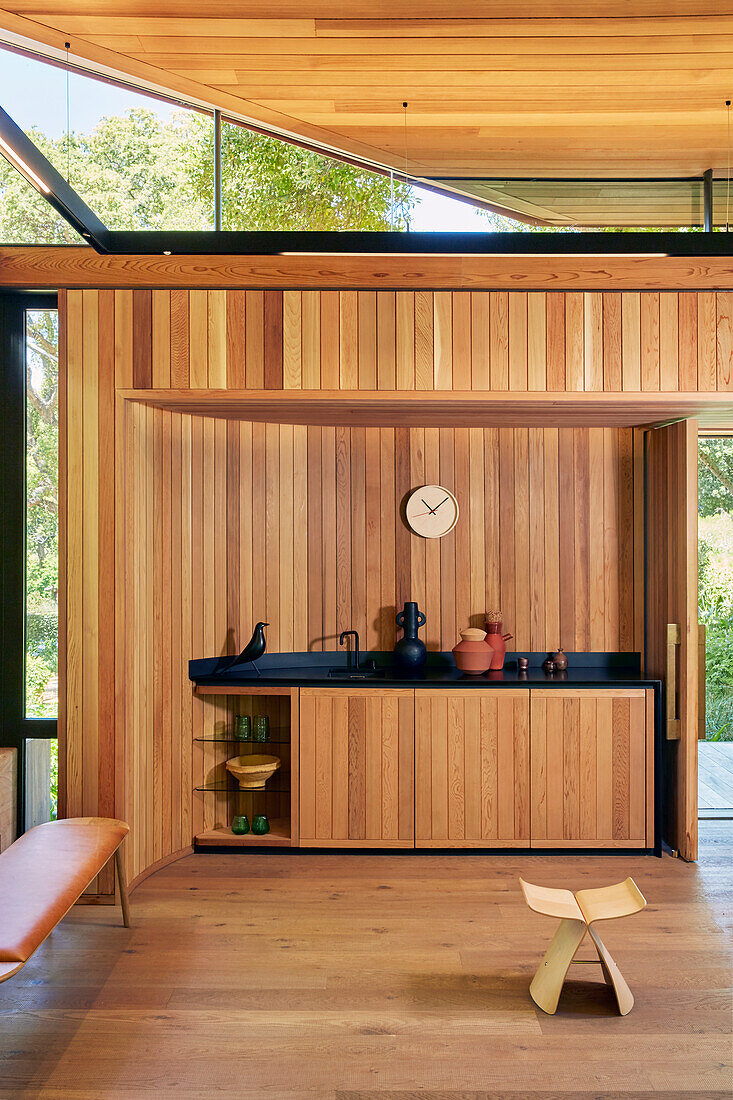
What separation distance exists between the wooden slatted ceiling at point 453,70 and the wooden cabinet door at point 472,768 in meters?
2.59

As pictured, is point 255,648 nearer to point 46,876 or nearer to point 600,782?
point 46,876

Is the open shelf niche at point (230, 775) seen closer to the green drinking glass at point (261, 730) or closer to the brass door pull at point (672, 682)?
the green drinking glass at point (261, 730)

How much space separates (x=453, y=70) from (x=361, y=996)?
11.4 feet

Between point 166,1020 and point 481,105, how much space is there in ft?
12.1

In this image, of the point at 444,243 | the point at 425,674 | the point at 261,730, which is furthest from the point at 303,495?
the point at 444,243

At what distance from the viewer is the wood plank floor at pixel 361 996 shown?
2348 millimetres

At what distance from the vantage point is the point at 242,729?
4.23m

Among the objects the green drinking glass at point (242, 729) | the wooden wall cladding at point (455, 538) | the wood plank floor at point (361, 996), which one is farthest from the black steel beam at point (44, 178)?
the wood plank floor at point (361, 996)

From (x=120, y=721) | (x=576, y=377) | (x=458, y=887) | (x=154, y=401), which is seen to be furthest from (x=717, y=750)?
(x=154, y=401)

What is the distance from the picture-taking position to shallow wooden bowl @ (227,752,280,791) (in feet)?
13.6

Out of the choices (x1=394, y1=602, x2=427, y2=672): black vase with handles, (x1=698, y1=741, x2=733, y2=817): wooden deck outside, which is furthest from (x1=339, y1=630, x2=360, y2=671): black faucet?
(x1=698, y1=741, x2=733, y2=817): wooden deck outside

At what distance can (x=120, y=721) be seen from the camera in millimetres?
3527

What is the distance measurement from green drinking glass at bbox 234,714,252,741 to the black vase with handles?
0.90 meters

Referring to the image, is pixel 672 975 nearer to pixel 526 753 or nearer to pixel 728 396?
pixel 526 753
